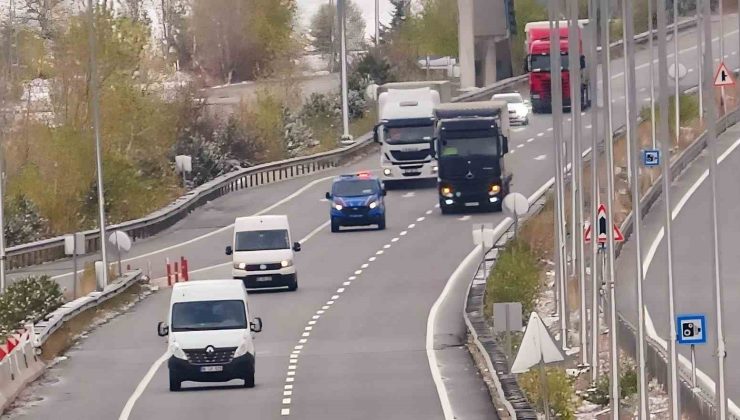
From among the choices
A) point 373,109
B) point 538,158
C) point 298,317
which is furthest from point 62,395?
point 373,109

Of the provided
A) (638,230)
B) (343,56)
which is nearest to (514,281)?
(638,230)

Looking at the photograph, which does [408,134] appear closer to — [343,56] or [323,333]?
[343,56]

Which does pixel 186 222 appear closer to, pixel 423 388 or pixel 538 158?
pixel 538 158

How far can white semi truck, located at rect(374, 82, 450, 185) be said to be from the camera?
233ft

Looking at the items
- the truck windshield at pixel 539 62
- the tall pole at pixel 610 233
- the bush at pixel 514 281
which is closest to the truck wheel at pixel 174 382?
the tall pole at pixel 610 233

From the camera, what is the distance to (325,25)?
191 meters

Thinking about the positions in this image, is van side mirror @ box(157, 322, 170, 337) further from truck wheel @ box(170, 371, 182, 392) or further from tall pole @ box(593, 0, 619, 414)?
tall pole @ box(593, 0, 619, 414)

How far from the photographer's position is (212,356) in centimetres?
3606

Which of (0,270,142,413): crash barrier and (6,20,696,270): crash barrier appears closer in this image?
(0,270,142,413): crash barrier

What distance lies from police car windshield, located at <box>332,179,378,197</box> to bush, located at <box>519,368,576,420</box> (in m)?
26.8

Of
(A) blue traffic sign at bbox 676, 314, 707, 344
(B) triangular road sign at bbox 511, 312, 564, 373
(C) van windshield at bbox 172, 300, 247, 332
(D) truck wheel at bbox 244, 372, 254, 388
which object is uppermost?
(A) blue traffic sign at bbox 676, 314, 707, 344

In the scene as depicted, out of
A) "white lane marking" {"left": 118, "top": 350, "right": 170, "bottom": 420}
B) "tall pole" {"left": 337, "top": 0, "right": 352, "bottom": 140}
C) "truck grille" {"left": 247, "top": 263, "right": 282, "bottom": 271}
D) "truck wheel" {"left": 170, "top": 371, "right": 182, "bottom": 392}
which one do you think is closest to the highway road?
"white lane marking" {"left": 118, "top": 350, "right": 170, "bottom": 420}

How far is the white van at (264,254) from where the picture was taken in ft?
170

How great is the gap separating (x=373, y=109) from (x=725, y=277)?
58.0 m
